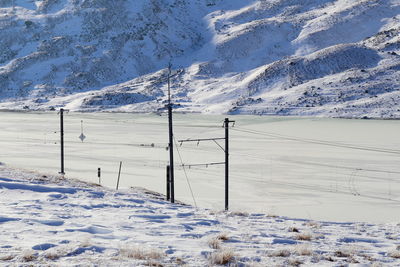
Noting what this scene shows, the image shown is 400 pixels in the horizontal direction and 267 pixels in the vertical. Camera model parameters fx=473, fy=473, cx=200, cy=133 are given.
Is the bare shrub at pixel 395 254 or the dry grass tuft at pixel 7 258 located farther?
the bare shrub at pixel 395 254

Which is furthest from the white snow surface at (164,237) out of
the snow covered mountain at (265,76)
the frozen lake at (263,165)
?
the snow covered mountain at (265,76)

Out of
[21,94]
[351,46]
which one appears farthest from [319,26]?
[21,94]

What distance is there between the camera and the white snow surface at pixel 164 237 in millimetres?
8414

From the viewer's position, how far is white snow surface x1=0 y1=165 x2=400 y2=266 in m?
8.41

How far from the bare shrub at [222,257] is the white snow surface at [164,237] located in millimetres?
24

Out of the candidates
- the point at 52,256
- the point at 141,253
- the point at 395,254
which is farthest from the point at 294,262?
the point at 52,256

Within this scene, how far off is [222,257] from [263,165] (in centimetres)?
3494

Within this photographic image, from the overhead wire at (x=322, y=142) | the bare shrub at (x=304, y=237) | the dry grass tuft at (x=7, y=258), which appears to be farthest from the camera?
the overhead wire at (x=322, y=142)

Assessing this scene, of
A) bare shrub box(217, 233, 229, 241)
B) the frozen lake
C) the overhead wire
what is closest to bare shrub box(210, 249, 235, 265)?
bare shrub box(217, 233, 229, 241)

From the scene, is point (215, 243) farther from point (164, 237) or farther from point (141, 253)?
point (141, 253)

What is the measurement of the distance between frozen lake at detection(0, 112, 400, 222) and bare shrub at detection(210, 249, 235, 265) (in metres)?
17.5

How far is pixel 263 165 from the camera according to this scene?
42.8 m

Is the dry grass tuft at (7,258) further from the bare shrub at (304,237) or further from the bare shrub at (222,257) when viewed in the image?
the bare shrub at (304,237)

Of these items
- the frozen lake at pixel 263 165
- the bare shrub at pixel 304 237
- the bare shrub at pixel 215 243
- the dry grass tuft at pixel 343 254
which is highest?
the bare shrub at pixel 215 243
